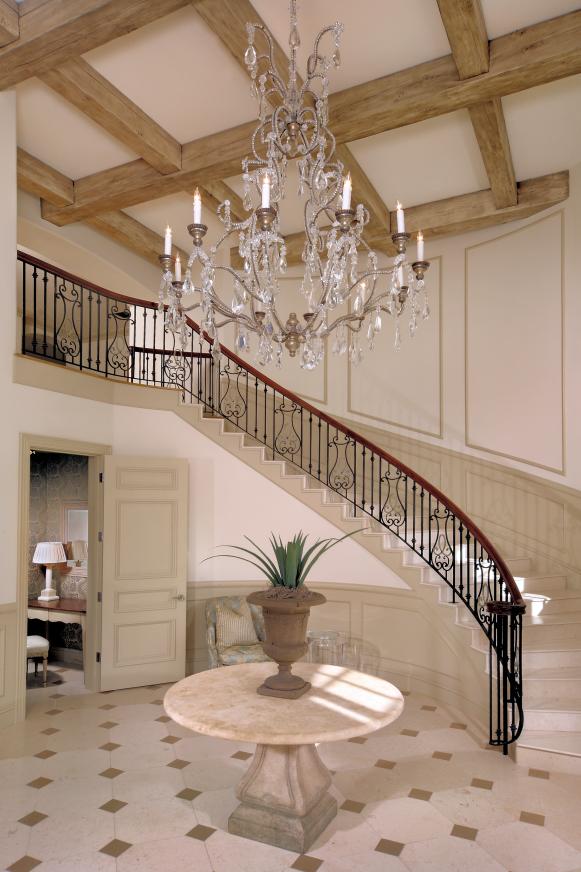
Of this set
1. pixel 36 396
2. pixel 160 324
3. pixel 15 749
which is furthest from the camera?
pixel 160 324

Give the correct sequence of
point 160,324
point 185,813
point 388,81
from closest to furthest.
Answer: point 185,813, point 388,81, point 160,324

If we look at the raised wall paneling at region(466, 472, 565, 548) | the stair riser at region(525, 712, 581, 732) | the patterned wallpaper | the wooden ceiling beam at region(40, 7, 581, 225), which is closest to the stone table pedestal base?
the stair riser at region(525, 712, 581, 732)

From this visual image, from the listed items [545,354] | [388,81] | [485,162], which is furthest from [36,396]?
[545,354]

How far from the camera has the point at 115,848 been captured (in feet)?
10.0

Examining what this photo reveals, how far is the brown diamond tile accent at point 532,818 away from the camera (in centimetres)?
333

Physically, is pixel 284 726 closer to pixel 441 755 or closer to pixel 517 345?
pixel 441 755

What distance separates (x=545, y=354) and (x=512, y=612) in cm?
323

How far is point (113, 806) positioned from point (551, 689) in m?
2.99

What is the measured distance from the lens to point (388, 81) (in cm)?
467

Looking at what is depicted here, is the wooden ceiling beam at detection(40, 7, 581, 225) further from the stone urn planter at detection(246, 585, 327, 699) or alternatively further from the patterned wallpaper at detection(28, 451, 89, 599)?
the stone urn planter at detection(246, 585, 327, 699)

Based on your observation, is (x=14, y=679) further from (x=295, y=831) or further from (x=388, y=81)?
(x=388, y=81)

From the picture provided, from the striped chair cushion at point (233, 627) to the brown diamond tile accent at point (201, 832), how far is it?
215cm

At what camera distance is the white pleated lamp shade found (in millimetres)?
6906

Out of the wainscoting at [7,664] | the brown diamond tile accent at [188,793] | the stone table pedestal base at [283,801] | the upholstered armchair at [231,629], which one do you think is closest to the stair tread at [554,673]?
the stone table pedestal base at [283,801]
